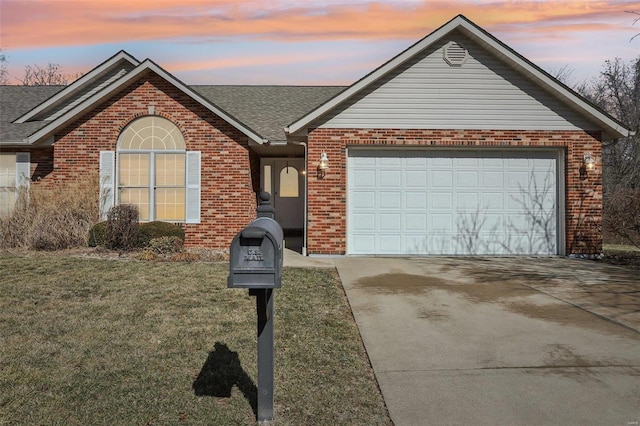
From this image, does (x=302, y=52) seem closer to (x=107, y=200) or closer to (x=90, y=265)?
(x=107, y=200)

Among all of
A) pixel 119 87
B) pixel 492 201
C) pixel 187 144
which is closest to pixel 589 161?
pixel 492 201

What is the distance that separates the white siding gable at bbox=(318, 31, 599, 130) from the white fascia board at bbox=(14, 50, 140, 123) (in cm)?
747

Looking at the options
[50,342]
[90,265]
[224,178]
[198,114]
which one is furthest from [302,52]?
[50,342]

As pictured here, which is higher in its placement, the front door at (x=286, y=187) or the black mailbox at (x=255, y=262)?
the front door at (x=286, y=187)

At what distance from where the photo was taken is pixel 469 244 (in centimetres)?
1161

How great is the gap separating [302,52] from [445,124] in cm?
587

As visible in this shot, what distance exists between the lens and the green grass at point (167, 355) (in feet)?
11.3

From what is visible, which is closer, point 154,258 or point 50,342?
point 50,342

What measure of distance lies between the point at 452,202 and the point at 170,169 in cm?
778

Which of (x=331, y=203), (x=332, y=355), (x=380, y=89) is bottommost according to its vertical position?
(x=332, y=355)

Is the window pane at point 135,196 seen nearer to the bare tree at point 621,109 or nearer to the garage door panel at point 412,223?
the garage door panel at point 412,223

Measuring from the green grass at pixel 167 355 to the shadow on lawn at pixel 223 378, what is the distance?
1cm

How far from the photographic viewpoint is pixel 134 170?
12.6 metres

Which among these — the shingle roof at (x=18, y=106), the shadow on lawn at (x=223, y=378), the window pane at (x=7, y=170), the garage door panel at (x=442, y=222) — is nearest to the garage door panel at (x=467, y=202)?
the garage door panel at (x=442, y=222)
